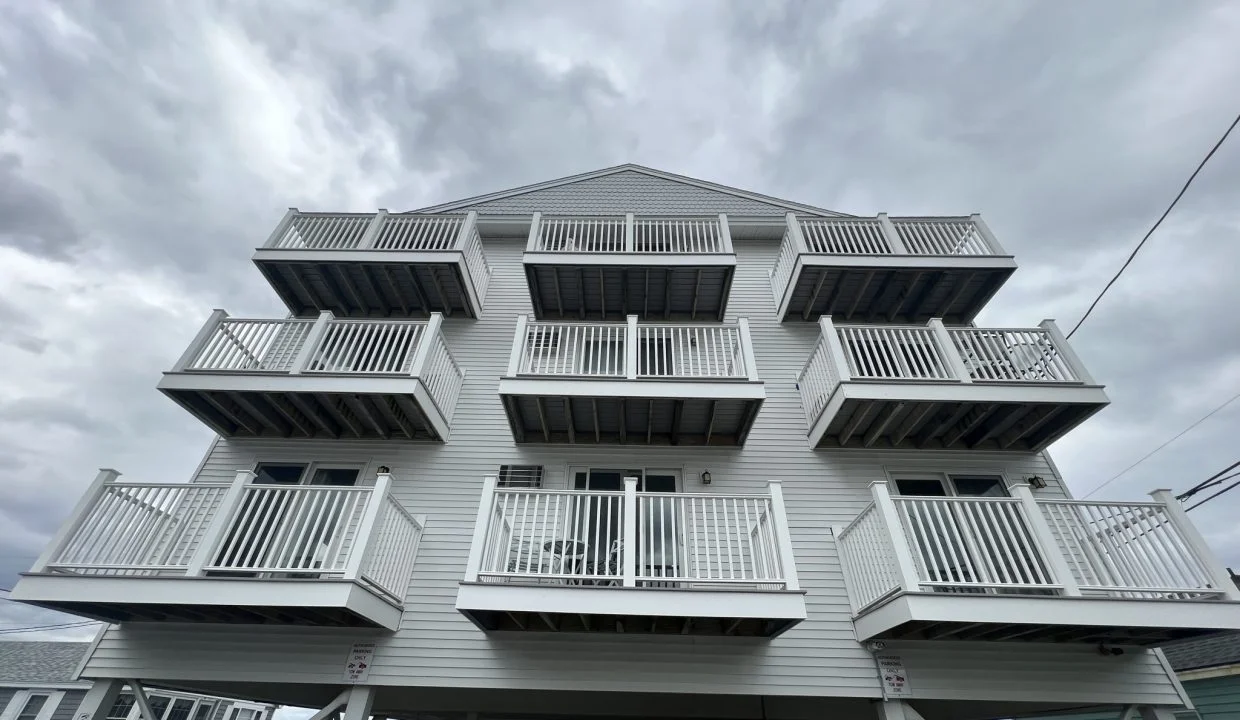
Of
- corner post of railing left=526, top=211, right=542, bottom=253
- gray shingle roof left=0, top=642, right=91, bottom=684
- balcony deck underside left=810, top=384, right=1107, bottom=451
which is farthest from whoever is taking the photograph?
gray shingle roof left=0, top=642, right=91, bottom=684

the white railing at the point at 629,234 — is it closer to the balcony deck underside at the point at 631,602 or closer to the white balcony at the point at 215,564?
the white balcony at the point at 215,564

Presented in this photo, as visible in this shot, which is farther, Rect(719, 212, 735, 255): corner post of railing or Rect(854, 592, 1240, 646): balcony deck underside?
Rect(719, 212, 735, 255): corner post of railing

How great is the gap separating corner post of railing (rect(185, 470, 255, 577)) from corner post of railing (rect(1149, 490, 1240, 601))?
10.9 m

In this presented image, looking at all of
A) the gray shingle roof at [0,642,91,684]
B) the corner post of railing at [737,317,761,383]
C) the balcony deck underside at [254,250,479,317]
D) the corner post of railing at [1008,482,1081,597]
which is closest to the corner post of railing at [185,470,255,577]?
the balcony deck underside at [254,250,479,317]

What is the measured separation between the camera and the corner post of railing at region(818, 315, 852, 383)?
7.00 meters

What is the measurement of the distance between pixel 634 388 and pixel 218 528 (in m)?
5.37

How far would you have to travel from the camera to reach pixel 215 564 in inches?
221

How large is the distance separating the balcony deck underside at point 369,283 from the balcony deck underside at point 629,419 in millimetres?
3201

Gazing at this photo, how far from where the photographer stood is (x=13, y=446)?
32.0 meters

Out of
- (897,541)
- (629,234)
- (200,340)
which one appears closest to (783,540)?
(897,541)

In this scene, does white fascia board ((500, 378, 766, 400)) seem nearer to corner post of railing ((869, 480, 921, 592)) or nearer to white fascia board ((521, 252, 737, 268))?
corner post of railing ((869, 480, 921, 592))

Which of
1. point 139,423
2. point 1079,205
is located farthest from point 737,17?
point 139,423

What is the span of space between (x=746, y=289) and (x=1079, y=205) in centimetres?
1067

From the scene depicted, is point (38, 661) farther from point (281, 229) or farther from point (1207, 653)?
point (1207, 653)
